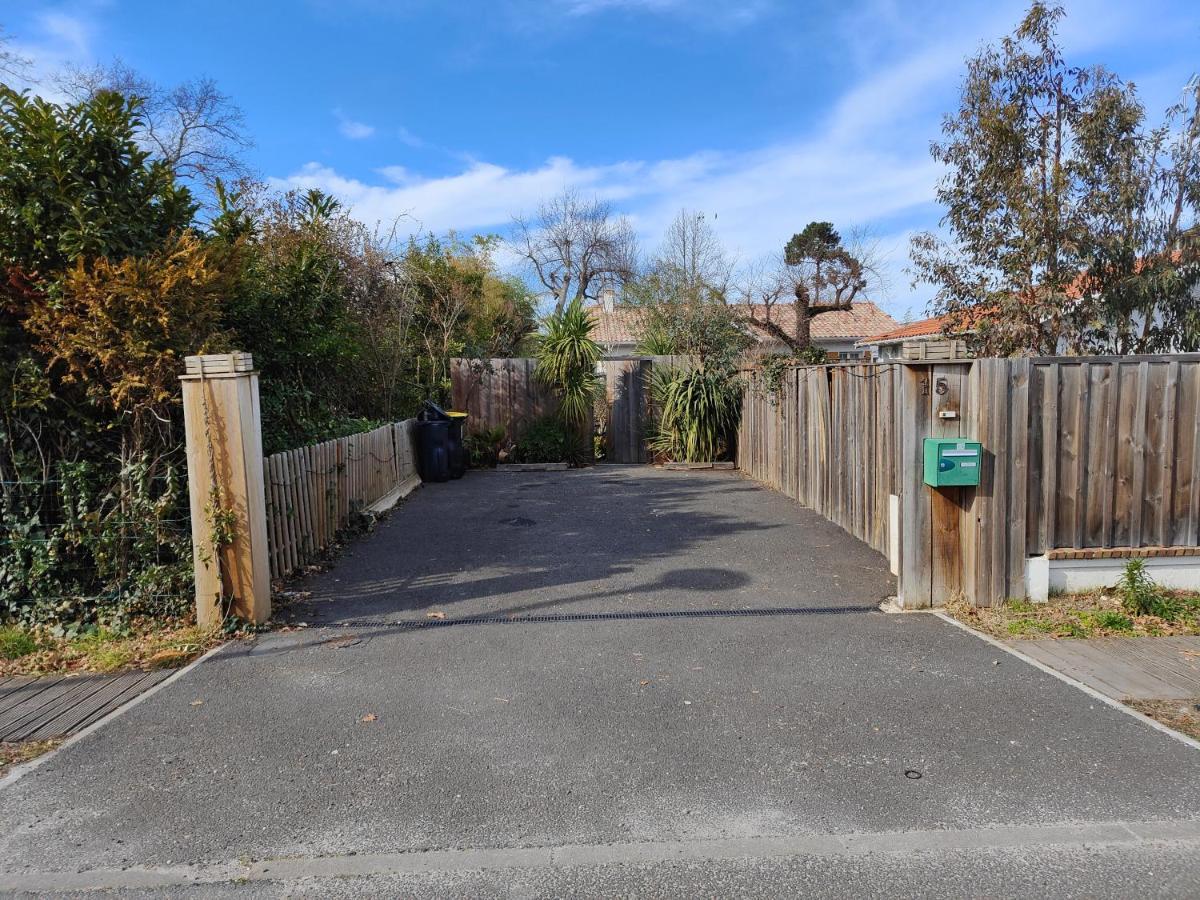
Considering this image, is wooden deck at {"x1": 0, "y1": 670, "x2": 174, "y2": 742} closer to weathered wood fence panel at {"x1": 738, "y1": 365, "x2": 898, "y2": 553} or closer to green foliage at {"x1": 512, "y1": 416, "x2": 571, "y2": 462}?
weathered wood fence panel at {"x1": 738, "y1": 365, "x2": 898, "y2": 553}

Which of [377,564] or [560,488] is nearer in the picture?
[377,564]

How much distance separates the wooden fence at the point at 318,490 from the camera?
6559mm

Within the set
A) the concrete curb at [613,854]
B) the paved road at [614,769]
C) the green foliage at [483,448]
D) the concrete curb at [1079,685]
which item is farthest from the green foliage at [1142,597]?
the green foliage at [483,448]

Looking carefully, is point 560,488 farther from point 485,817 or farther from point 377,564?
point 485,817

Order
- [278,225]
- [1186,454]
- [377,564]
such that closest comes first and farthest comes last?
[1186,454]
[377,564]
[278,225]

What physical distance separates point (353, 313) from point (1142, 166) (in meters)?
10.8

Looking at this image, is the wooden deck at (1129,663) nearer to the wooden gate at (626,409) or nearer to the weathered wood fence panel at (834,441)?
the weathered wood fence panel at (834,441)

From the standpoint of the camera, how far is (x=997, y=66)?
9.71 m

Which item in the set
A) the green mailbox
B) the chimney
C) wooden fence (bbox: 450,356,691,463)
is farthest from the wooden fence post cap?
the chimney

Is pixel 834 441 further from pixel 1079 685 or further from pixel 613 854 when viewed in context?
pixel 613 854

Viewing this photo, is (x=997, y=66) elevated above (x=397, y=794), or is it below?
above

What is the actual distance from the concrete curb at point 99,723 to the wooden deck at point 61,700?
1.9 inches

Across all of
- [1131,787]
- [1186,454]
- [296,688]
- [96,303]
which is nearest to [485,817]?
[296,688]

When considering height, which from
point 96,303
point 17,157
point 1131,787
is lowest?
point 1131,787
